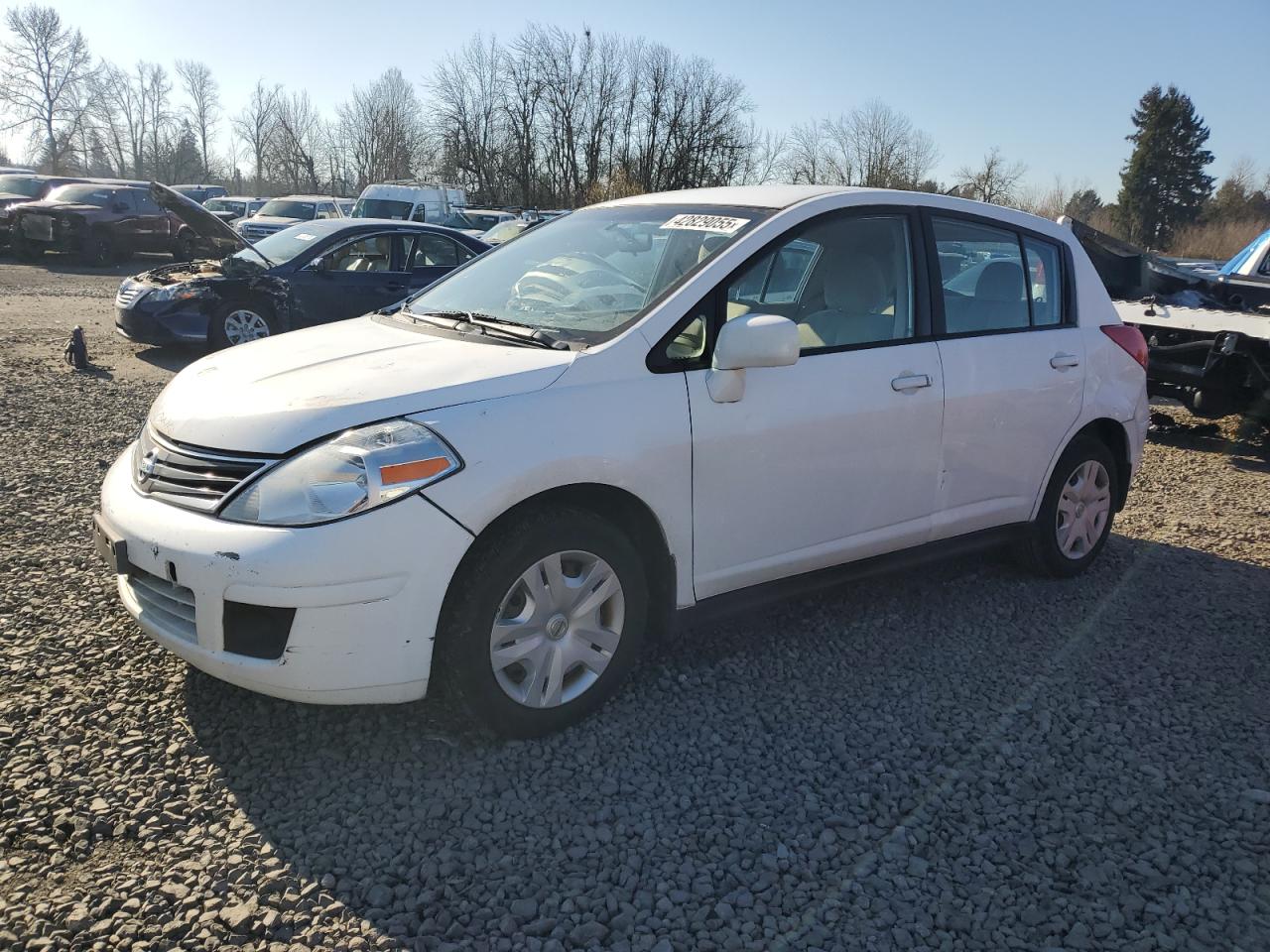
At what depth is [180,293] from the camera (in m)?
10.1

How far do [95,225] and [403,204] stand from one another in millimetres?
7016

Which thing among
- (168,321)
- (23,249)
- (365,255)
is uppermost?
(23,249)

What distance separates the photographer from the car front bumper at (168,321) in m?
10.0

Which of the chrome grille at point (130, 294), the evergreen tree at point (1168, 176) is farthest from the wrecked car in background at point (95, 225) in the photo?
the evergreen tree at point (1168, 176)

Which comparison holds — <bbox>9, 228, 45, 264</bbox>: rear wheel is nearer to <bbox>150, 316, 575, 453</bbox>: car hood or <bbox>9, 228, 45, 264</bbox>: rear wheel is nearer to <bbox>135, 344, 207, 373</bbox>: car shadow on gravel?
<bbox>135, 344, 207, 373</bbox>: car shadow on gravel

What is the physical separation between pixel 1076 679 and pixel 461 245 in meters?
8.72

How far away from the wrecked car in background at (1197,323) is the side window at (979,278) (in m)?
3.06

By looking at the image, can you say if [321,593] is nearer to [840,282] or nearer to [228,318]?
[840,282]

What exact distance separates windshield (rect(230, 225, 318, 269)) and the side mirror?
26.7 ft

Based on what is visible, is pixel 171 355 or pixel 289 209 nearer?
pixel 171 355

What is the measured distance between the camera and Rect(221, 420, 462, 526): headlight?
274 cm

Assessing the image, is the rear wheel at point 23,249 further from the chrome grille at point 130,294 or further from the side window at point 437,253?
the side window at point 437,253

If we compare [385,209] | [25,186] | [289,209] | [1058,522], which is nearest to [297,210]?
[289,209]

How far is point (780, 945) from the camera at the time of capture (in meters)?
2.35
